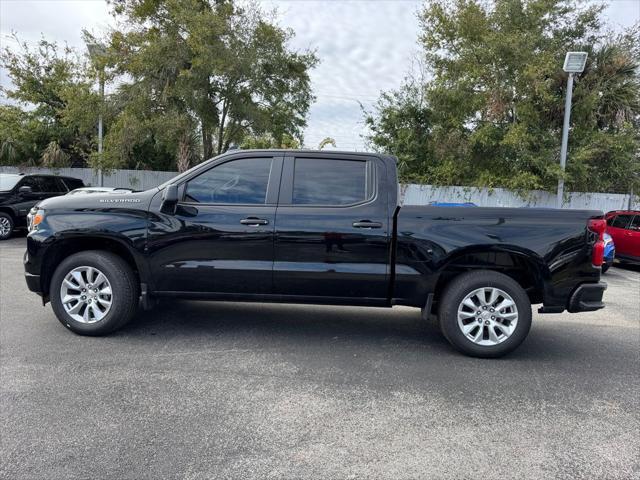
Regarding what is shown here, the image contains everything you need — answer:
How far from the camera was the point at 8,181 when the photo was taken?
12.5m

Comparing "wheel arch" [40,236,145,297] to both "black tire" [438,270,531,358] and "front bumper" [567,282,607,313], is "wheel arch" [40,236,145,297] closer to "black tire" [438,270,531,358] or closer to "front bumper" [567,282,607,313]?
"black tire" [438,270,531,358]

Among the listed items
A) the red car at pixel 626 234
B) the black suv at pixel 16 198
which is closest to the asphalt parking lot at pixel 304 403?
the red car at pixel 626 234

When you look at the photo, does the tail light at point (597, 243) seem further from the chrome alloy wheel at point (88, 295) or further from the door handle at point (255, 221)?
the chrome alloy wheel at point (88, 295)

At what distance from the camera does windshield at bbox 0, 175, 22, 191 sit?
12.4 meters

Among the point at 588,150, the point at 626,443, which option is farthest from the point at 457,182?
the point at 626,443

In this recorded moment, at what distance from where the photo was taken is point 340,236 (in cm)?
452

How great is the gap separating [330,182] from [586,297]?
8.77 feet

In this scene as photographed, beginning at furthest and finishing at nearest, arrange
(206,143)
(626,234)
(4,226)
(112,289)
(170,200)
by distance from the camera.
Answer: (206,143)
(4,226)
(626,234)
(112,289)
(170,200)

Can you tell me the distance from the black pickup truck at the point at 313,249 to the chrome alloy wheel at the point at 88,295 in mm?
11

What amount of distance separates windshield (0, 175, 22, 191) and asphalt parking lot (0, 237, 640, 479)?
851cm

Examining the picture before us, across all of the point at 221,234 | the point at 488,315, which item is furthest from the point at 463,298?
the point at 221,234

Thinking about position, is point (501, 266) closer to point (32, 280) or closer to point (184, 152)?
point (32, 280)

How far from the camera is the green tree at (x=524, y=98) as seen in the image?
1458cm

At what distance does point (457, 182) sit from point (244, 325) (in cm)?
1272
